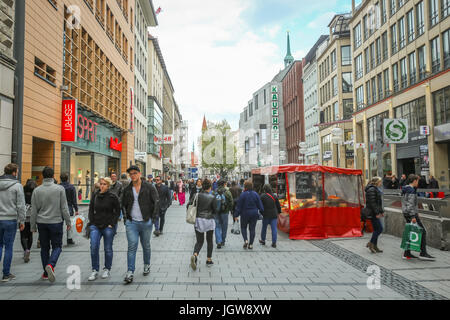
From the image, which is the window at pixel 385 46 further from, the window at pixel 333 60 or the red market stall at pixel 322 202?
the red market stall at pixel 322 202

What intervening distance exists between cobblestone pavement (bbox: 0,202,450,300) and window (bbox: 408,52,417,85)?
911 inches

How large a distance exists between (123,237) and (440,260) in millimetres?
8422

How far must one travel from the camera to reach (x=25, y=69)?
45.3 ft

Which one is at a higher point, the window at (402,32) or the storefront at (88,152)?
the window at (402,32)

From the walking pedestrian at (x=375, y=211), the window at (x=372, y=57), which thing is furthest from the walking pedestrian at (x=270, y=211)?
the window at (x=372, y=57)

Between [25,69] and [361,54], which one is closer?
[25,69]

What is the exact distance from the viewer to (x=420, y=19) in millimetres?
27750

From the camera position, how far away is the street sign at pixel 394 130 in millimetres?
11312

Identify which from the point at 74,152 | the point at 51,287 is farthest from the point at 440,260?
the point at 74,152

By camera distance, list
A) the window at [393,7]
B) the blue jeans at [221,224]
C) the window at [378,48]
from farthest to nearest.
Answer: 1. the window at [378,48]
2. the window at [393,7]
3. the blue jeans at [221,224]

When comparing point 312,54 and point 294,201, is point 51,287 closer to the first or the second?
point 294,201

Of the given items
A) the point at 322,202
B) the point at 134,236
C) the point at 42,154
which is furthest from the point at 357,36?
the point at 134,236

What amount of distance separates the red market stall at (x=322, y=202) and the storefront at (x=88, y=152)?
1158 centimetres

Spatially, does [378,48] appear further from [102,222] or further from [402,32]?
[102,222]
